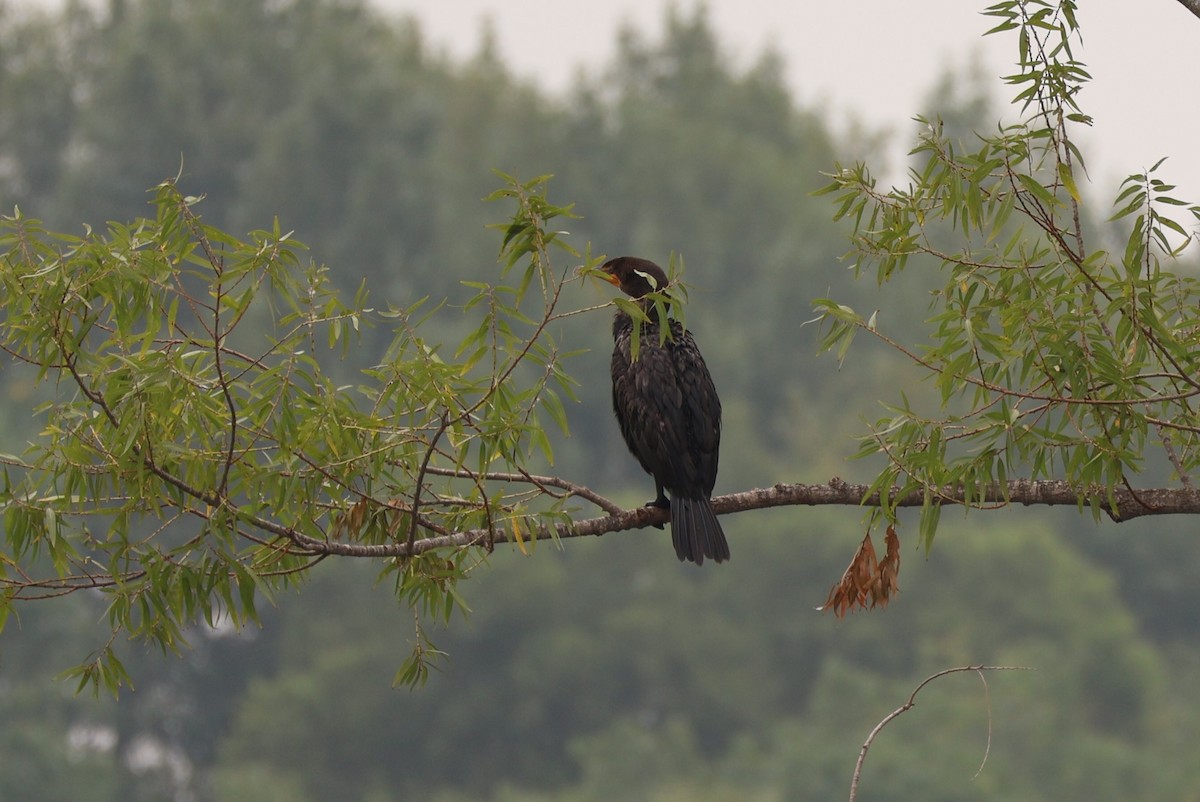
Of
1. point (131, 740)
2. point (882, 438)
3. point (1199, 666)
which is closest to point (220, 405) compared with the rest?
point (882, 438)

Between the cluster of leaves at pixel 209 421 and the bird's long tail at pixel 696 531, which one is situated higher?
the cluster of leaves at pixel 209 421

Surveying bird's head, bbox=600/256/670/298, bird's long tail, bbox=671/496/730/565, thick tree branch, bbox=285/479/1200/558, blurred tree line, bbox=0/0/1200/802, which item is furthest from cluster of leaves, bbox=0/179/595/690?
blurred tree line, bbox=0/0/1200/802

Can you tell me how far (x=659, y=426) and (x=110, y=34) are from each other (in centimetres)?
5601

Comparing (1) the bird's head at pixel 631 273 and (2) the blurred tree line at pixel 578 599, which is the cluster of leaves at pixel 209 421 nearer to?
(1) the bird's head at pixel 631 273

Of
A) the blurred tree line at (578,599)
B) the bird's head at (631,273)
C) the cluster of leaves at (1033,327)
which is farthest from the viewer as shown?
the blurred tree line at (578,599)

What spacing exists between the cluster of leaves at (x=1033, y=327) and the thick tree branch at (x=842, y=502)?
5cm

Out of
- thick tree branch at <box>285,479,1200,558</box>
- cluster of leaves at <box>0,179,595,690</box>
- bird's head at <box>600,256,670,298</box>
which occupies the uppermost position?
bird's head at <box>600,256,670,298</box>

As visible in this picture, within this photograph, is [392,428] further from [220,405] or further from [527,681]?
[527,681]

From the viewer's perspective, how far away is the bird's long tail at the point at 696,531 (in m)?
5.96

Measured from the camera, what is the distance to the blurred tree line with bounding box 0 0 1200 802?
128 ft

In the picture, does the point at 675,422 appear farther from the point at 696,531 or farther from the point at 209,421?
the point at 209,421

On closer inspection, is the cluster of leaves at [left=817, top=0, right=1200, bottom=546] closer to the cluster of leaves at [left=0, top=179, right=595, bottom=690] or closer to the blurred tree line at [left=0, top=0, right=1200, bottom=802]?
the cluster of leaves at [left=0, top=179, right=595, bottom=690]

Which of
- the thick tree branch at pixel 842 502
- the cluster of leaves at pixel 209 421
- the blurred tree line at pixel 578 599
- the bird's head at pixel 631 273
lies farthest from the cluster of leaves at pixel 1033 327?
the blurred tree line at pixel 578 599

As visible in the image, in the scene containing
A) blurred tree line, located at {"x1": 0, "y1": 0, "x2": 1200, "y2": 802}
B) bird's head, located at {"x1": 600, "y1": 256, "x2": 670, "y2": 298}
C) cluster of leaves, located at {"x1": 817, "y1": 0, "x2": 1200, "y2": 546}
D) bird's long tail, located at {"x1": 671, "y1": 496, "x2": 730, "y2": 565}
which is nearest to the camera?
cluster of leaves, located at {"x1": 817, "y1": 0, "x2": 1200, "y2": 546}
